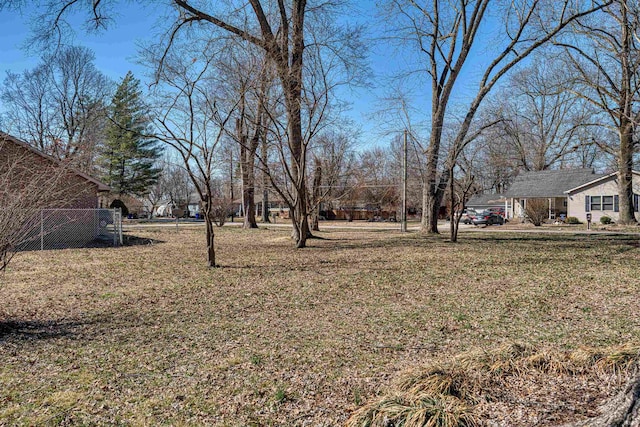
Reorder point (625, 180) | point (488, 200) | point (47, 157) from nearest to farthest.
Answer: point (47, 157) < point (625, 180) < point (488, 200)

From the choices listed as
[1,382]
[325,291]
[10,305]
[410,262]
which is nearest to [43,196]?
[10,305]

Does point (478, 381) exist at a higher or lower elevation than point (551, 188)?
lower

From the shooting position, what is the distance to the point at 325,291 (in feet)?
21.6

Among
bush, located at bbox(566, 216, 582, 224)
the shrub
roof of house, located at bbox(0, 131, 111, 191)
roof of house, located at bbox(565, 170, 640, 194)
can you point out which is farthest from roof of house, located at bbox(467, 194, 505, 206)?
roof of house, located at bbox(0, 131, 111, 191)

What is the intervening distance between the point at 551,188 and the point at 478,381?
35.1 meters

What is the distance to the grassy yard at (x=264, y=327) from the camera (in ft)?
9.61

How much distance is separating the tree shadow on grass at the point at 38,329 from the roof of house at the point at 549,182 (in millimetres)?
33399

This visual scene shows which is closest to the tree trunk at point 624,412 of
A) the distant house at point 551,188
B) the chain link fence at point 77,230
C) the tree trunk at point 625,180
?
the chain link fence at point 77,230

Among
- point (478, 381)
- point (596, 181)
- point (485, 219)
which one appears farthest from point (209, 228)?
point (596, 181)

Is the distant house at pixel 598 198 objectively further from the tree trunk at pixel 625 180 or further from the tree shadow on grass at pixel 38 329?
the tree shadow on grass at pixel 38 329

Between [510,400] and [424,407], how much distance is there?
607mm

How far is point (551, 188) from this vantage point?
32.9m

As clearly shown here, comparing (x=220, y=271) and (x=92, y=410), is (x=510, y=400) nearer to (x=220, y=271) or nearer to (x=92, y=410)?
(x=92, y=410)

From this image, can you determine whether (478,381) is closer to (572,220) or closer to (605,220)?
(605,220)
